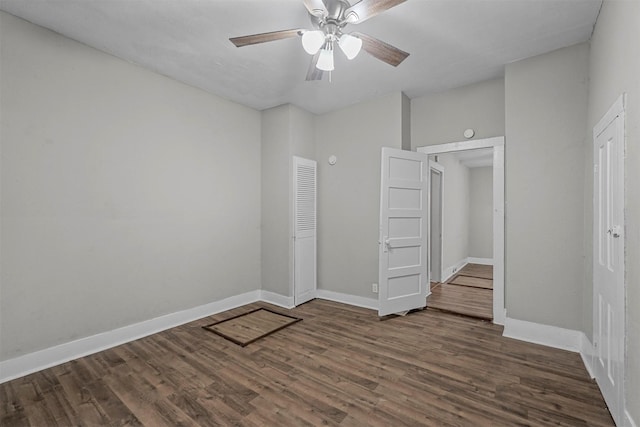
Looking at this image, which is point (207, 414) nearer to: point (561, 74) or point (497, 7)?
point (497, 7)

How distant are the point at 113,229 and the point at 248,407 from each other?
2225mm

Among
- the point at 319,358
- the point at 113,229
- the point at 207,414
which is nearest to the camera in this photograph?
the point at 207,414

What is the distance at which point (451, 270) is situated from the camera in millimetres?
6215

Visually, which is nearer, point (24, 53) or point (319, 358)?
point (24, 53)

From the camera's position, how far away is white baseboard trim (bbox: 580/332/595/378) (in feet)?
7.76

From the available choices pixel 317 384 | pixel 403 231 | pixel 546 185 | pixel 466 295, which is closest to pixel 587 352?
pixel 546 185

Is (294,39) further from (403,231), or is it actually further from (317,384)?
(317,384)

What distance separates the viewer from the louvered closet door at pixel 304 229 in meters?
4.21

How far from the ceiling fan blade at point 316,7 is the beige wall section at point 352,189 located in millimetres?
2180

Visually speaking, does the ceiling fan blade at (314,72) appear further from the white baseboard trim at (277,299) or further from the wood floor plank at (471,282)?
the wood floor plank at (471,282)

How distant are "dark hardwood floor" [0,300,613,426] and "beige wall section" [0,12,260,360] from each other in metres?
0.50

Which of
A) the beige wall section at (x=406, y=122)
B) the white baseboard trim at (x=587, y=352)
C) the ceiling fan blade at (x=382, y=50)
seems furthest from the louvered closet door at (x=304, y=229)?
the white baseboard trim at (x=587, y=352)

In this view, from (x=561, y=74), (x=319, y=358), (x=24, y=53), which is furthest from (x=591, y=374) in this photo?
(x=24, y=53)

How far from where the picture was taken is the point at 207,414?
193 cm
